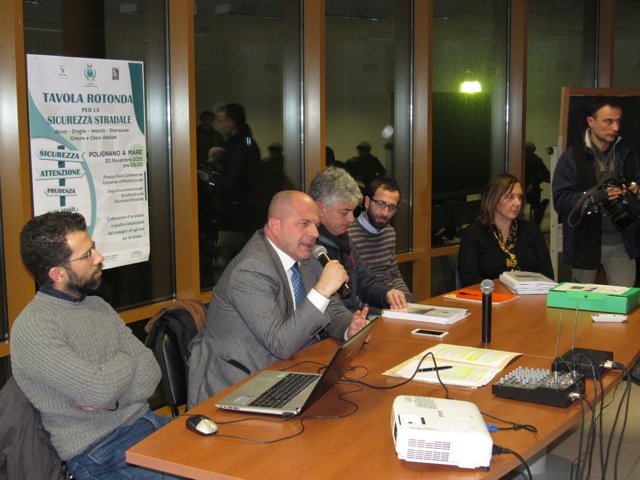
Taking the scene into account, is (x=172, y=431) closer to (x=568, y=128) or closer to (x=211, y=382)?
(x=211, y=382)

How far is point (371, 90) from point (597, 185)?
2.02 metres

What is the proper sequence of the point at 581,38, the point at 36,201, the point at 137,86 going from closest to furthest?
the point at 36,201
the point at 137,86
the point at 581,38

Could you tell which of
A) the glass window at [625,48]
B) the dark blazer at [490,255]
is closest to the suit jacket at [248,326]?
the dark blazer at [490,255]

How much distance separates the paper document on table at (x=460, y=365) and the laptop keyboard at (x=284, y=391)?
325 millimetres

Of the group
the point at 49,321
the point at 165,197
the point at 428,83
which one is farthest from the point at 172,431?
the point at 428,83

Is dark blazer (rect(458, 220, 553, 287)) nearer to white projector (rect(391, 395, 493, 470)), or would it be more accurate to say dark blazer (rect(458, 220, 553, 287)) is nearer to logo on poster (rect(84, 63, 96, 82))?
logo on poster (rect(84, 63, 96, 82))

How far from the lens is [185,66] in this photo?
4391 mm

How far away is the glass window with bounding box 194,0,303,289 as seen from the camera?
4.82 metres

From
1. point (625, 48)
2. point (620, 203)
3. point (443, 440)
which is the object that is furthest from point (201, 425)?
point (625, 48)

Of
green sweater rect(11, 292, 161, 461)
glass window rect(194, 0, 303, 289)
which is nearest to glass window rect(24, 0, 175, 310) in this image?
glass window rect(194, 0, 303, 289)

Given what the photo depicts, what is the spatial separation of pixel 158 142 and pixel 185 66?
47 cm

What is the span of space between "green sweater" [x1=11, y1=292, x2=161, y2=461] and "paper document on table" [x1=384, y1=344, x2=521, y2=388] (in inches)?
36.1

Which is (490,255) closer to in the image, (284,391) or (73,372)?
Result: (284,391)

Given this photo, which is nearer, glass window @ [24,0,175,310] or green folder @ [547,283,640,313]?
green folder @ [547,283,640,313]
